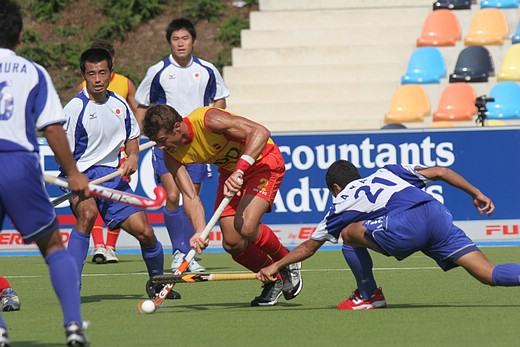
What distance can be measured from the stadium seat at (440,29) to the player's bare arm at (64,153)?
498 inches

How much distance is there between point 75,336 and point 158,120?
7.88 feet

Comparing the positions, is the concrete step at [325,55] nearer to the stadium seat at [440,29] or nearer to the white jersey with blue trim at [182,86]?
the stadium seat at [440,29]

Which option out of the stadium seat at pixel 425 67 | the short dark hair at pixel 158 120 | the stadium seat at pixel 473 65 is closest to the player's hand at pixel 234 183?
the short dark hair at pixel 158 120

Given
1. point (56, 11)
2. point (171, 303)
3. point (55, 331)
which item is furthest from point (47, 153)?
point (56, 11)

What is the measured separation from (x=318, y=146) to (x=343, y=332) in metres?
6.95

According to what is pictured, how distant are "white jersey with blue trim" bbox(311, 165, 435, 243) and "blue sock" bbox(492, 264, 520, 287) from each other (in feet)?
1.93

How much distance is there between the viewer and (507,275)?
730 cm

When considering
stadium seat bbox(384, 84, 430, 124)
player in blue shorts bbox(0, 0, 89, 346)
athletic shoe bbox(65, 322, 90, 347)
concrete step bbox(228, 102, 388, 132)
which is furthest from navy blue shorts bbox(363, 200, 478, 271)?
concrete step bbox(228, 102, 388, 132)

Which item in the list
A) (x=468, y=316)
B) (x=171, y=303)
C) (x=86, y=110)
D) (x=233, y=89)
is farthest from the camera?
(x=233, y=89)

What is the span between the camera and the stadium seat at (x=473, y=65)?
56.9ft

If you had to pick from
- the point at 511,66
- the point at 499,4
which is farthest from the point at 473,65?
the point at 499,4

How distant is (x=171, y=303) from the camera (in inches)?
333

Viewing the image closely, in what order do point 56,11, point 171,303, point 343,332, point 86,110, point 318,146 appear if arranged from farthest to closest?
point 56,11
point 318,146
point 86,110
point 171,303
point 343,332

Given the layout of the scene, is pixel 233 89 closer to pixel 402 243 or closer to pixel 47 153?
pixel 47 153
